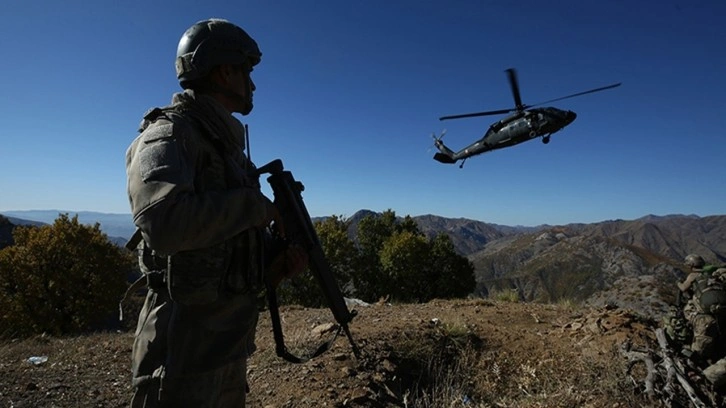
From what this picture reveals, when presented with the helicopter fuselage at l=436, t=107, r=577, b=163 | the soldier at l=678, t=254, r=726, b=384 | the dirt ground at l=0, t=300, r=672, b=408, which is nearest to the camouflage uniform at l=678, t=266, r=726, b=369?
the soldier at l=678, t=254, r=726, b=384

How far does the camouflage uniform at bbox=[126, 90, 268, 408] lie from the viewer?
1.53 m

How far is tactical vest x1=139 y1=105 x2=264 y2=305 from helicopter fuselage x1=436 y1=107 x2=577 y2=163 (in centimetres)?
1430

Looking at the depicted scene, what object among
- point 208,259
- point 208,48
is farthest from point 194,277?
point 208,48

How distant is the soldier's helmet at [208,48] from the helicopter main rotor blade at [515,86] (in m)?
13.5

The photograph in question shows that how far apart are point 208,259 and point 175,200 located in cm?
38

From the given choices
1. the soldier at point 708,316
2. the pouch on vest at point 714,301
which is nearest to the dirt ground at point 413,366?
the soldier at point 708,316

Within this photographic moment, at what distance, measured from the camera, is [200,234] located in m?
1.57

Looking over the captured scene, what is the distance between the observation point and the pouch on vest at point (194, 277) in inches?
66.8

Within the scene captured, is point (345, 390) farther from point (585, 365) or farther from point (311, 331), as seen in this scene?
point (585, 365)

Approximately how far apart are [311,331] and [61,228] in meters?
21.0

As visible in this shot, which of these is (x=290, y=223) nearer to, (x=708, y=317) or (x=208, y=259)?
(x=208, y=259)

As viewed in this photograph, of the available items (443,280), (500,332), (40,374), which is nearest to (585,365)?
(500,332)

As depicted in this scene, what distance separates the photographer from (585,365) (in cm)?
589

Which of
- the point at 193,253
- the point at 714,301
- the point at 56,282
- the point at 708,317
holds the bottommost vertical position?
the point at 708,317
